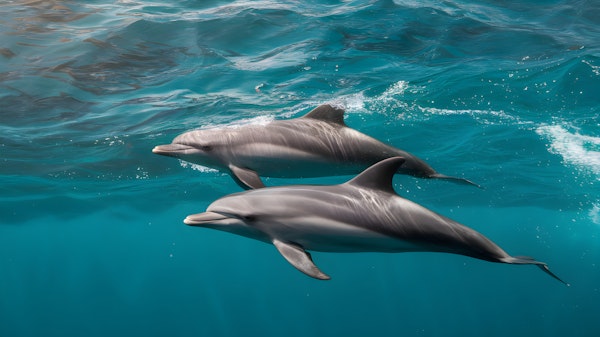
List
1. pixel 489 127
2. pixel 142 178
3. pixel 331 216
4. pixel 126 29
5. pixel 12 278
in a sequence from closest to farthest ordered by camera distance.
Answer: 1. pixel 331 216
2. pixel 126 29
3. pixel 489 127
4. pixel 142 178
5. pixel 12 278

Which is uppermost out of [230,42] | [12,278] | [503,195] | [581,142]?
[230,42]

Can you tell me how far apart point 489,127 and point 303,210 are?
488 inches

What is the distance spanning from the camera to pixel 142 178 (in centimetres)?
2038

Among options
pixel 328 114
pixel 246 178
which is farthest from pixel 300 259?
pixel 328 114

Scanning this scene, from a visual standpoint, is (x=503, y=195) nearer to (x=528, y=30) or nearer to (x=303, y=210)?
(x=528, y=30)

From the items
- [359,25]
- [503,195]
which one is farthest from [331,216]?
[503,195]

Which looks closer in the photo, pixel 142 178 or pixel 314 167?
pixel 314 167

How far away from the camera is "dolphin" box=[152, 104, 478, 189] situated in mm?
4781

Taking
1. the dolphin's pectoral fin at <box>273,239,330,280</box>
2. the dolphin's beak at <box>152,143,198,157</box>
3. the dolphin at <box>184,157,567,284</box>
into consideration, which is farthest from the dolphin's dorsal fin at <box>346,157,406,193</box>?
the dolphin's beak at <box>152,143,198,157</box>

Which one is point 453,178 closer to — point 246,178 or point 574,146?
point 246,178

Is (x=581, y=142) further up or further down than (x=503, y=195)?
further up

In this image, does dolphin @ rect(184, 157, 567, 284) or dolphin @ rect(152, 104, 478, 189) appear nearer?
dolphin @ rect(184, 157, 567, 284)

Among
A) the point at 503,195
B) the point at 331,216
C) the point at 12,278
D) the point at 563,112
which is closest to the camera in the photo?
the point at 331,216

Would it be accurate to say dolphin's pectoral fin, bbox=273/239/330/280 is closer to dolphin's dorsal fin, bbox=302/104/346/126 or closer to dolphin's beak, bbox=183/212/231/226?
dolphin's beak, bbox=183/212/231/226
